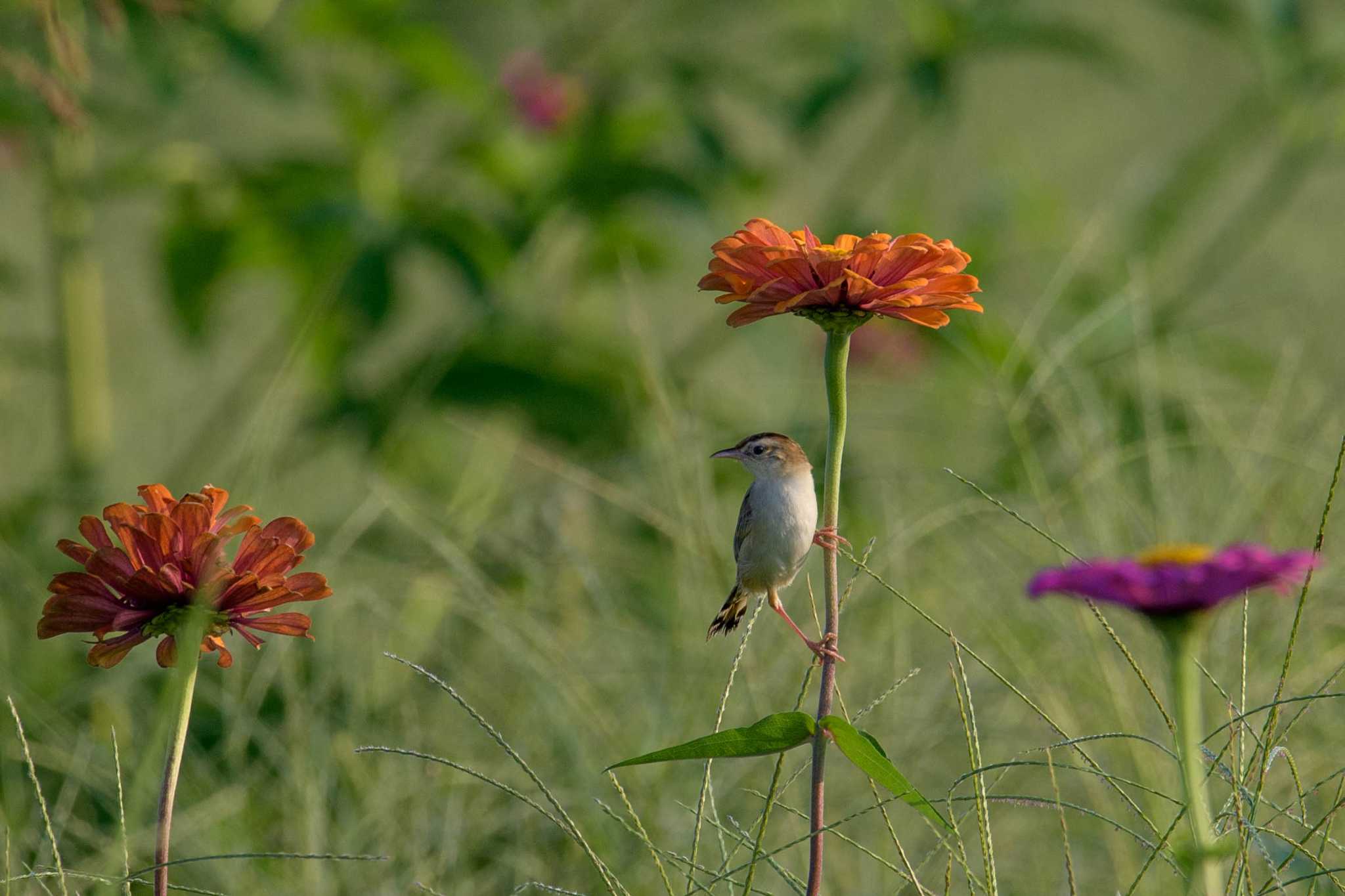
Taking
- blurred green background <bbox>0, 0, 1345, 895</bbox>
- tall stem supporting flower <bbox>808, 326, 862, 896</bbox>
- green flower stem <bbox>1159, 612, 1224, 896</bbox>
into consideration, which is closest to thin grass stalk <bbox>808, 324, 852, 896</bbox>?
tall stem supporting flower <bbox>808, 326, 862, 896</bbox>

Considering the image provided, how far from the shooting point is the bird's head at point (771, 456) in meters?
0.63

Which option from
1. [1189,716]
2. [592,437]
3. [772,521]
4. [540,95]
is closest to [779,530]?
[772,521]

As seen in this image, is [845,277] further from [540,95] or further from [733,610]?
[540,95]

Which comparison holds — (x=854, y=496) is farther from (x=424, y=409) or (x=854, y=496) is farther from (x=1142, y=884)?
(x=1142, y=884)

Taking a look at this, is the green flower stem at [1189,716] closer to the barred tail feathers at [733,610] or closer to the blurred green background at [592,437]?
the barred tail feathers at [733,610]

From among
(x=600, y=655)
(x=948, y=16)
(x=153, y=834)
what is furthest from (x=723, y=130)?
(x=153, y=834)

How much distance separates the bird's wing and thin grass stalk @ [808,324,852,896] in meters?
0.13

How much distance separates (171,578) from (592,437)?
47.3 inches

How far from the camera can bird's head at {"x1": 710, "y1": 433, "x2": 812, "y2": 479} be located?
2.07ft

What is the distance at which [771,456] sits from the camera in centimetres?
65

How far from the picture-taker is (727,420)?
1637 mm

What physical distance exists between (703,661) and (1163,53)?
424 centimetres

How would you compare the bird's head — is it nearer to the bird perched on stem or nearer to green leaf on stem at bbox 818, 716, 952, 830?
the bird perched on stem

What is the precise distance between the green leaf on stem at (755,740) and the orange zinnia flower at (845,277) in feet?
0.46
